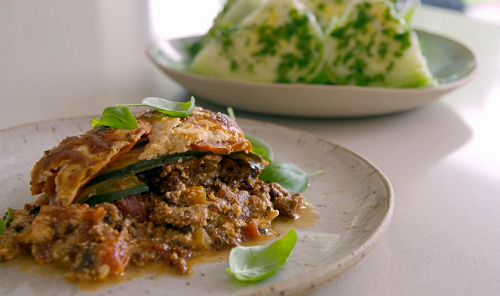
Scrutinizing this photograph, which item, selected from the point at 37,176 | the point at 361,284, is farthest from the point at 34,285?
the point at 361,284

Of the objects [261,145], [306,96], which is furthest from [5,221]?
[306,96]

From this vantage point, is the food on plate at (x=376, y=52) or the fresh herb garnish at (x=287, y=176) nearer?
the fresh herb garnish at (x=287, y=176)

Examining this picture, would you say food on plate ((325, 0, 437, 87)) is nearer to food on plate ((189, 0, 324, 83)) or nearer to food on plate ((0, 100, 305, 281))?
food on plate ((189, 0, 324, 83))

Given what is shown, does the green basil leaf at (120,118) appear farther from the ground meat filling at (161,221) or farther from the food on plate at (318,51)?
the food on plate at (318,51)

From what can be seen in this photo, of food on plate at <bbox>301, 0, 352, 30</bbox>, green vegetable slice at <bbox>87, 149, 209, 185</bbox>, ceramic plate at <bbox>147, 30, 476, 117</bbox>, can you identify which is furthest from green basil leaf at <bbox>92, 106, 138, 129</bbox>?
food on plate at <bbox>301, 0, 352, 30</bbox>

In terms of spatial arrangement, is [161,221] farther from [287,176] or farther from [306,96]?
[306,96]

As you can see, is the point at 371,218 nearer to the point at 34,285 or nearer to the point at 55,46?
the point at 34,285

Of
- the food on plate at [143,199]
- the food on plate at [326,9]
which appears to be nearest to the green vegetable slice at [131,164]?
the food on plate at [143,199]
